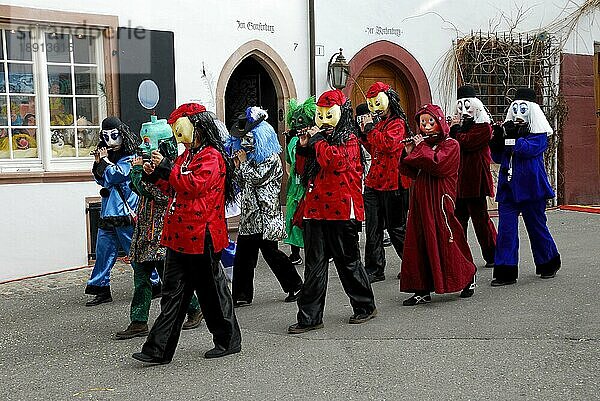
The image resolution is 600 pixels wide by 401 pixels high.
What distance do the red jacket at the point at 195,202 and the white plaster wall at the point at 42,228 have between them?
13.9 ft

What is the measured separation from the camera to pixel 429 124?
7.26 meters

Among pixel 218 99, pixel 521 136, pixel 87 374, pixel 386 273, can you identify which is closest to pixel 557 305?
pixel 521 136

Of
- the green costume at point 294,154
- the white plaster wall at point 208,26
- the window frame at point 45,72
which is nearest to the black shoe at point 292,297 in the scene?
the green costume at point 294,154

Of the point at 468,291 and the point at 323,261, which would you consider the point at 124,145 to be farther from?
the point at 468,291

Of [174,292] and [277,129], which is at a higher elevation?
[277,129]

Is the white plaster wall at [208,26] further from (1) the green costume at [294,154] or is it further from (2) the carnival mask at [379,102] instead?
(2) the carnival mask at [379,102]

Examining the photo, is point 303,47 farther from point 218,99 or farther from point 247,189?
point 247,189

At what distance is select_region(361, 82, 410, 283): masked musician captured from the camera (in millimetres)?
8414

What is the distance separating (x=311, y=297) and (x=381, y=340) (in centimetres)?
62

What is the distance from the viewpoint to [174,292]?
5.84 m

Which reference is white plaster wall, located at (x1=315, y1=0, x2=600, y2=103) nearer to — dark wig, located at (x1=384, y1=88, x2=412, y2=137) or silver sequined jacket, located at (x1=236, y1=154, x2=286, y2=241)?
dark wig, located at (x1=384, y1=88, x2=412, y2=137)

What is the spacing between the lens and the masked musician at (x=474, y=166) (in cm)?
855

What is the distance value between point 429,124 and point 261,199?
1.58 m

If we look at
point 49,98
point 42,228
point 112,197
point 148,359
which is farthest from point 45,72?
point 148,359
